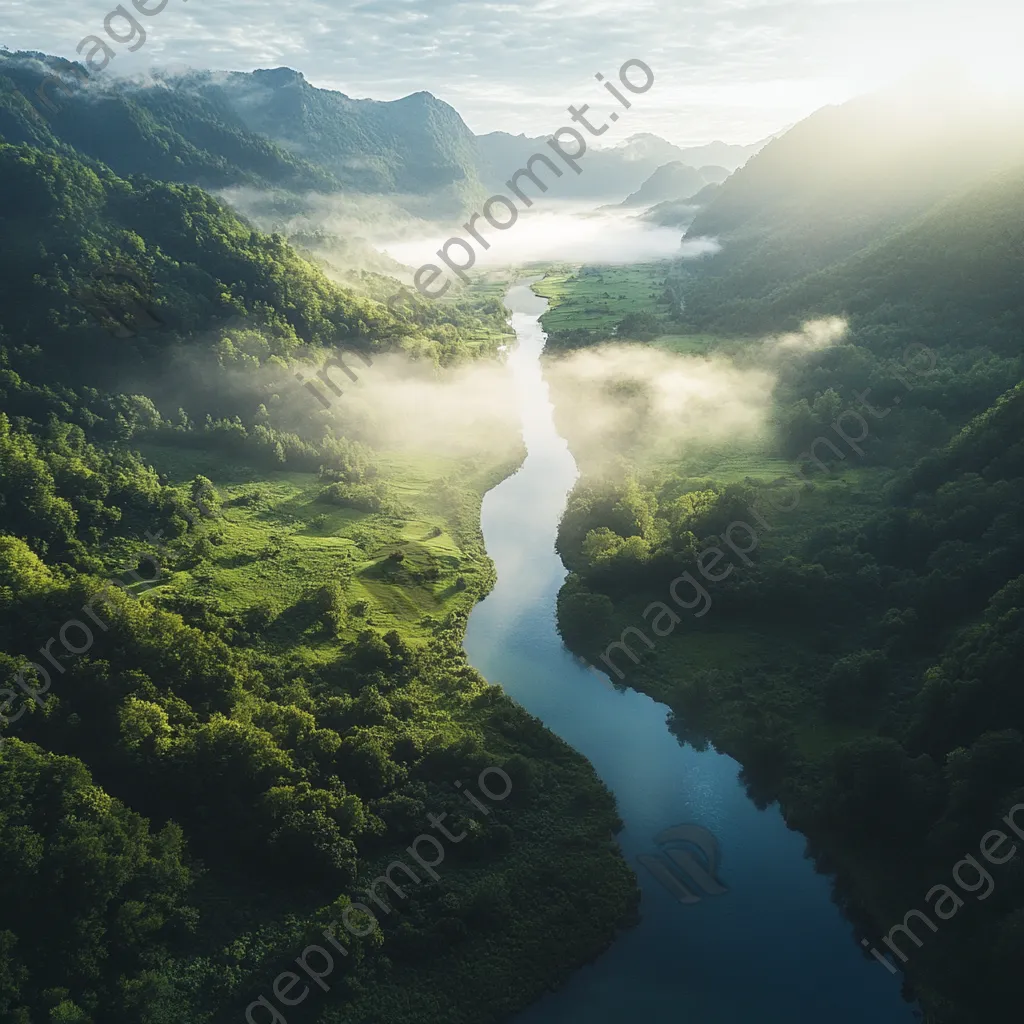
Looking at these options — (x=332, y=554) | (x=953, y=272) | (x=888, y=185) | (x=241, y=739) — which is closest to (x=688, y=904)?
(x=241, y=739)

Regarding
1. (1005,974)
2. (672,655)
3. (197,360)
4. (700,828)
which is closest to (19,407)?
(197,360)

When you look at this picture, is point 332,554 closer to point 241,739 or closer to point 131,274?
point 241,739

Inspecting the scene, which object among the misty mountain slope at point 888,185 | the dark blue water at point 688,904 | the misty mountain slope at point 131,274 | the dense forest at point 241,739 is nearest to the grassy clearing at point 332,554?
the dense forest at point 241,739

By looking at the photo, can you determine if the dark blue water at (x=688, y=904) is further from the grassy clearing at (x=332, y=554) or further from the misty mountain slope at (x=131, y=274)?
the misty mountain slope at (x=131, y=274)

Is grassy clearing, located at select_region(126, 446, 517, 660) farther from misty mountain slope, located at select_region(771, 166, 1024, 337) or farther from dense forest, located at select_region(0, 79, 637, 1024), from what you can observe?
misty mountain slope, located at select_region(771, 166, 1024, 337)

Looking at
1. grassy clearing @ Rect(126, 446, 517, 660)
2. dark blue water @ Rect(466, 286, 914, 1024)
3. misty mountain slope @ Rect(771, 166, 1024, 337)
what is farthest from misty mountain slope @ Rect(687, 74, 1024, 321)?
dark blue water @ Rect(466, 286, 914, 1024)
